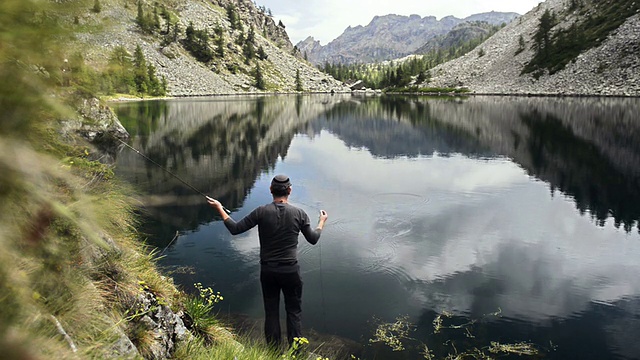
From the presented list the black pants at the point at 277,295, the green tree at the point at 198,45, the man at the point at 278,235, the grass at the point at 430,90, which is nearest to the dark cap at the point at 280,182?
the man at the point at 278,235

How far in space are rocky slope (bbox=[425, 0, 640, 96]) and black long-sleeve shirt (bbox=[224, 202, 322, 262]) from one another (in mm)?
108190

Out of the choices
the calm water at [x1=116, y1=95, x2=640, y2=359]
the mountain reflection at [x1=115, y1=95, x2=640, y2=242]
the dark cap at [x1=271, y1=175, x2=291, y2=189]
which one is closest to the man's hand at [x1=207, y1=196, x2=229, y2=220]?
the dark cap at [x1=271, y1=175, x2=291, y2=189]

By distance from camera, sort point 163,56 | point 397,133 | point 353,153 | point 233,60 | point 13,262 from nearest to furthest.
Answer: point 13,262
point 353,153
point 397,133
point 163,56
point 233,60

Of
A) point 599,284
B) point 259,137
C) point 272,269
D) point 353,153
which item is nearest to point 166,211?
point 272,269

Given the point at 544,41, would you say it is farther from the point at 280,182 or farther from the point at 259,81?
the point at 280,182

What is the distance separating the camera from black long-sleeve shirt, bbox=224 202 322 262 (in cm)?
750

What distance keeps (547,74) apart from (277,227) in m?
135

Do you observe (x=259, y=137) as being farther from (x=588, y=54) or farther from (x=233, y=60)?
(x=233, y=60)

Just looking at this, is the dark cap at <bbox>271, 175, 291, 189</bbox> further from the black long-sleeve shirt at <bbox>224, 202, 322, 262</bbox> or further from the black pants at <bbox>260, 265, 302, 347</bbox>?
the black pants at <bbox>260, 265, 302, 347</bbox>

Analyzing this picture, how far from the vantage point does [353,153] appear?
3669cm

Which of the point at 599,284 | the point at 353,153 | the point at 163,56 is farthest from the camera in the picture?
the point at 163,56

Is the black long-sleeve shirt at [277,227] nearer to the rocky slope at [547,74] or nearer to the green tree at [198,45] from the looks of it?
the rocky slope at [547,74]

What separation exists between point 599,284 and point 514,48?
16339 centimetres

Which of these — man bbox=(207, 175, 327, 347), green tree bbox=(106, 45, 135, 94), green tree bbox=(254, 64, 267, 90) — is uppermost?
green tree bbox=(254, 64, 267, 90)
